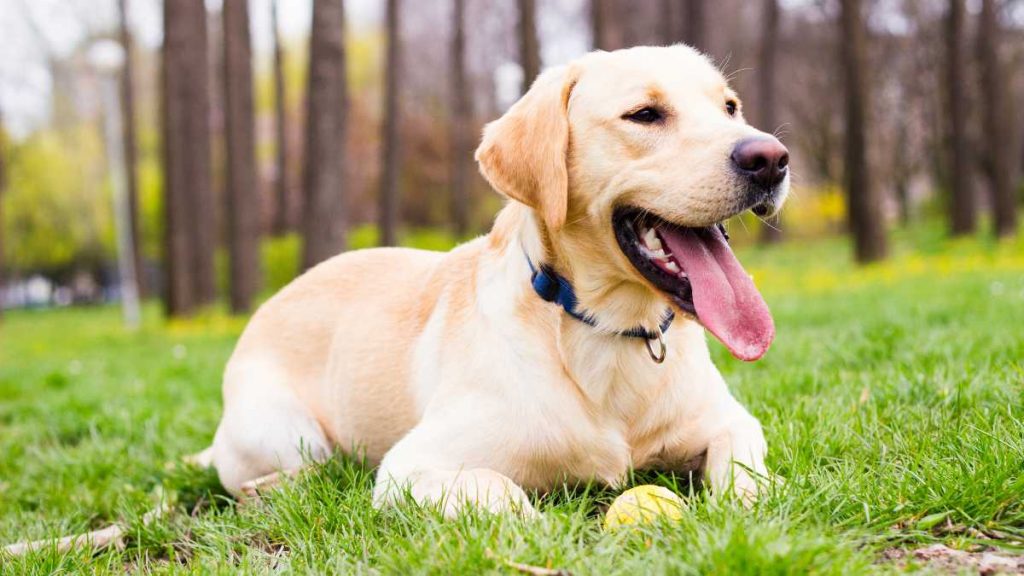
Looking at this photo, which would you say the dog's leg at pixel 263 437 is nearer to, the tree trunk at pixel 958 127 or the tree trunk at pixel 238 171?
the tree trunk at pixel 238 171

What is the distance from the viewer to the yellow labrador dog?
8.89 ft

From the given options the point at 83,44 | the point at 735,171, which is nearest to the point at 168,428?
the point at 735,171

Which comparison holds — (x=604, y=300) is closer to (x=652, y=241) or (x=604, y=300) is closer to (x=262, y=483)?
(x=652, y=241)

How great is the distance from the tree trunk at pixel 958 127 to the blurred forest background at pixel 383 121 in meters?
0.04

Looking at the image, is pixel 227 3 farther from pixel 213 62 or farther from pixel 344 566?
pixel 344 566

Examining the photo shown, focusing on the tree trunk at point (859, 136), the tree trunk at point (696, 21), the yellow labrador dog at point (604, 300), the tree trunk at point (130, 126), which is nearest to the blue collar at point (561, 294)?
the yellow labrador dog at point (604, 300)

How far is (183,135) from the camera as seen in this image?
614 inches

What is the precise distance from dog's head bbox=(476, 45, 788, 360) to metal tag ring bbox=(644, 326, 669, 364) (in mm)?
60

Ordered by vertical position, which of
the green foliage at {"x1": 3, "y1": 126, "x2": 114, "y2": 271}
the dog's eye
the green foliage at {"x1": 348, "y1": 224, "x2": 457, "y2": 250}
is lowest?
the green foliage at {"x1": 3, "y1": 126, "x2": 114, "y2": 271}

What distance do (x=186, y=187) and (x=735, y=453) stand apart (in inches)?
597

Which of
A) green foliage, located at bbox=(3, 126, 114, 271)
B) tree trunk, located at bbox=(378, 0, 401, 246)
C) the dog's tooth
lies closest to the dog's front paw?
the dog's tooth

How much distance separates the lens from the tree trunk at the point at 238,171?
14719 mm

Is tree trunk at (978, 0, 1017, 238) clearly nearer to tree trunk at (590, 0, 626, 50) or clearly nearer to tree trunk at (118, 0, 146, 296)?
tree trunk at (590, 0, 626, 50)

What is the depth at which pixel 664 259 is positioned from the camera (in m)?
2.84
